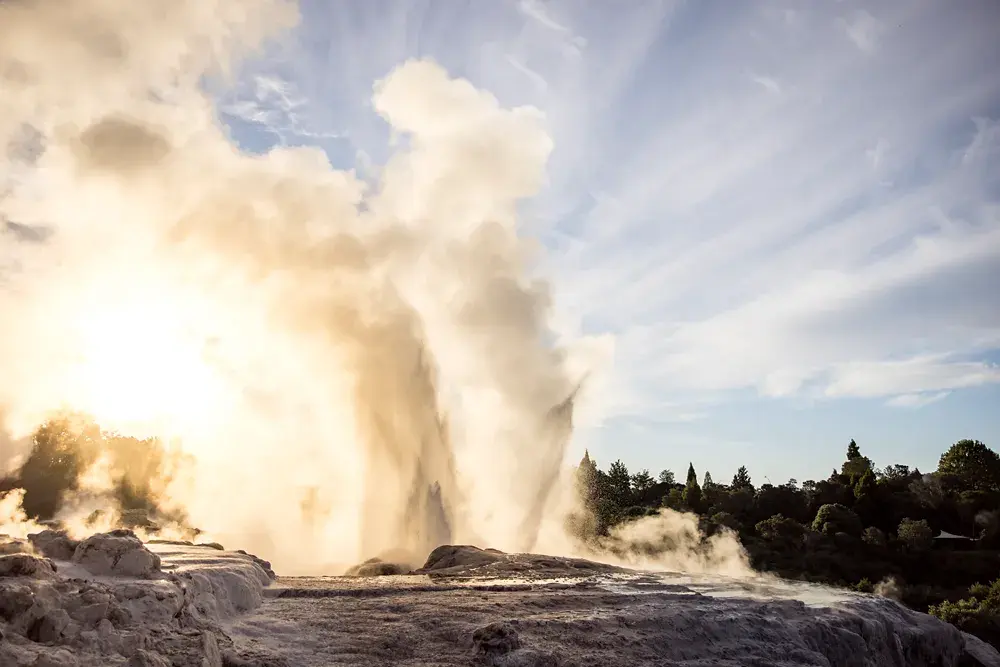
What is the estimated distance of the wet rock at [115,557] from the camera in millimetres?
9688

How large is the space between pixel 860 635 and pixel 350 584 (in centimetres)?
1048

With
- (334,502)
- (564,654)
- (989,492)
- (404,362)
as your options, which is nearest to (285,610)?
(564,654)

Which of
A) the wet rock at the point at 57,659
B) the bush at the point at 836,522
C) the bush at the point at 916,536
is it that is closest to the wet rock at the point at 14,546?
the wet rock at the point at 57,659

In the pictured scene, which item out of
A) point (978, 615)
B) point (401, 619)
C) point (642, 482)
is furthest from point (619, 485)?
point (401, 619)

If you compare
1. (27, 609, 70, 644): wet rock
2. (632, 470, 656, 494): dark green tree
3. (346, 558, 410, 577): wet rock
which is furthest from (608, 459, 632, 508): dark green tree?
(27, 609, 70, 644): wet rock

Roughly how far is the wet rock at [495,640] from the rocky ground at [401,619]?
20 millimetres

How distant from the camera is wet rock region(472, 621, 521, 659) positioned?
30.8ft

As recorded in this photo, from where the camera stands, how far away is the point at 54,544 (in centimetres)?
1066

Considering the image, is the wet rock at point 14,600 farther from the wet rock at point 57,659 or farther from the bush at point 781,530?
the bush at point 781,530

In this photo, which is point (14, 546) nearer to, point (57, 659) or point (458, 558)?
point (57, 659)

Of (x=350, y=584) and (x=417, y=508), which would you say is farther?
(x=417, y=508)

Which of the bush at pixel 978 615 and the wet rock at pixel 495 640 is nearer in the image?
the wet rock at pixel 495 640

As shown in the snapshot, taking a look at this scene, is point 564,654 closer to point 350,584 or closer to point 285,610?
point 285,610

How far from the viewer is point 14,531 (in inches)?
547
